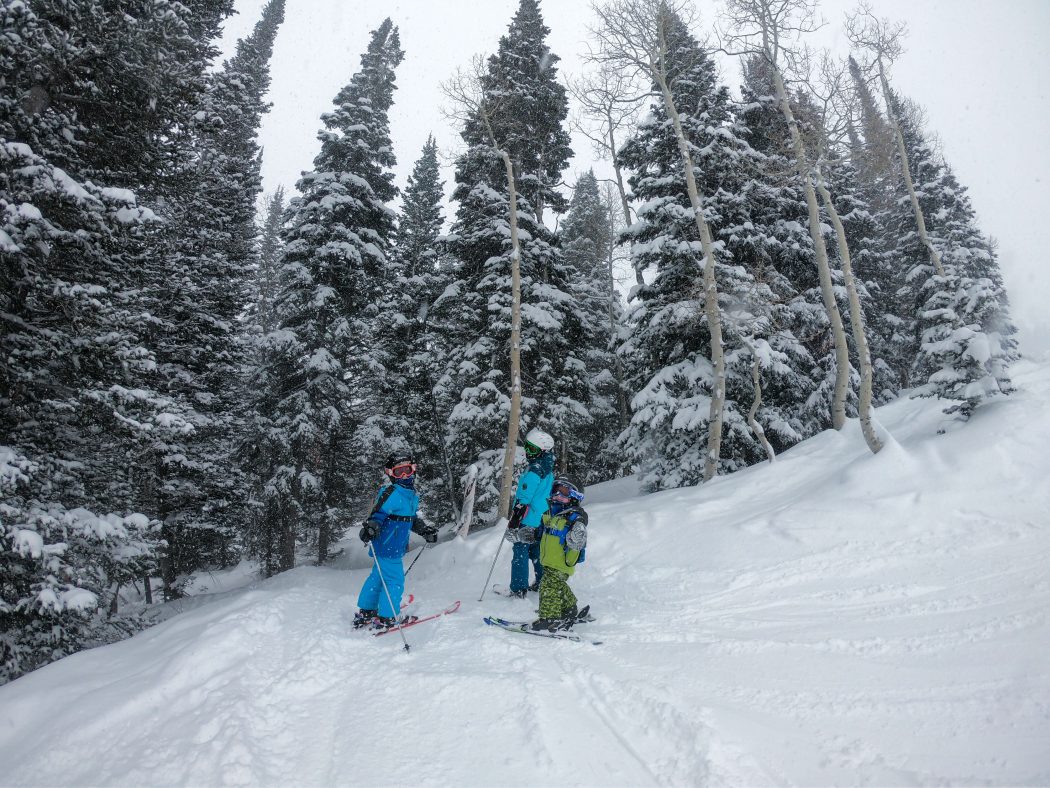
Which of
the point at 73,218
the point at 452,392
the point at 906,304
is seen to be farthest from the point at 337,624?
the point at 906,304

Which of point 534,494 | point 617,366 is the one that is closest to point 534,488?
point 534,494

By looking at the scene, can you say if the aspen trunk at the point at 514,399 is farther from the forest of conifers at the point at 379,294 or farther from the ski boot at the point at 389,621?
the ski boot at the point at 389,621

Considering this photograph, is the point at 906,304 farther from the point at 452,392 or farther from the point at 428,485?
the point at 428,485

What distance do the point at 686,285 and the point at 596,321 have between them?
1037cm

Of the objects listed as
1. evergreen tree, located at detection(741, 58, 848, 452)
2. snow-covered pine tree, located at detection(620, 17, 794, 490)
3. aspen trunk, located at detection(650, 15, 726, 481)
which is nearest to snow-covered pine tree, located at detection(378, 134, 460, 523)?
snow-covered pine tree, located at detection(620, 17, 794, 490)

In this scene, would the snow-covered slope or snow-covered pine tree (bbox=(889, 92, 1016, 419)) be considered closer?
the snow-covered slope

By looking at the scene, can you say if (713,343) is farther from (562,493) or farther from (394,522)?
(394,522)

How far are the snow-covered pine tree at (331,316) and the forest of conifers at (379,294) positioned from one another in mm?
116

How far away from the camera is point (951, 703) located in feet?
10.6

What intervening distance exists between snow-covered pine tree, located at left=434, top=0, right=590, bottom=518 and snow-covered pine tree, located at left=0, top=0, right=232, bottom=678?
8.86 m

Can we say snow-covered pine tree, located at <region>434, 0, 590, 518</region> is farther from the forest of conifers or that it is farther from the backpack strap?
the backpack strap

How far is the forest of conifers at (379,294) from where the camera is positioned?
6.45 m

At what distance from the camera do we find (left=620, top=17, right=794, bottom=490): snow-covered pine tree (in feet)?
45.0

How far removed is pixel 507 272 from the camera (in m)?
16.0
